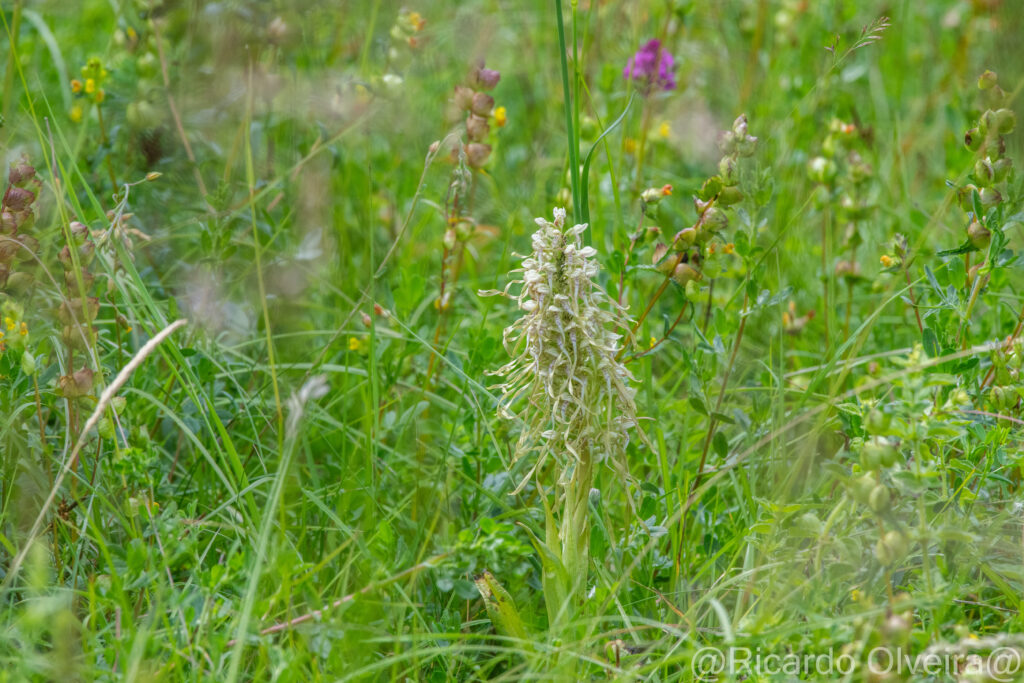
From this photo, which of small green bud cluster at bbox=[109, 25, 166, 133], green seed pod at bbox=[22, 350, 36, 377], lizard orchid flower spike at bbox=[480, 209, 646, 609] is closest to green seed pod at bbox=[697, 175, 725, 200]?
lizard orchid flower spike at bbox=[480, 209, 646, 609]

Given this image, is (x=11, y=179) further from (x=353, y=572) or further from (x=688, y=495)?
(x=688, y=495)

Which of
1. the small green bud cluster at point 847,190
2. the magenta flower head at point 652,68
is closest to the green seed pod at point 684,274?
the small green bud cluster at point 847,190

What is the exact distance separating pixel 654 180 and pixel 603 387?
1714mm

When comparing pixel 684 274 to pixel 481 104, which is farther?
pixel 481 104

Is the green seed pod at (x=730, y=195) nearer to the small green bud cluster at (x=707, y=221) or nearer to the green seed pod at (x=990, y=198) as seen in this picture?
the small green bud cluster at (x=707, y=221)

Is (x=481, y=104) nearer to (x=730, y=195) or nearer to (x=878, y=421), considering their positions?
(x=730, y=195)

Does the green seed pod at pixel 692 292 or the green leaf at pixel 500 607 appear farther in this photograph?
the green seed pod at pixel 692 292

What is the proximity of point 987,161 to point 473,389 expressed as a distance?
3.18 ft

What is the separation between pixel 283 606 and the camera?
1.39 meters

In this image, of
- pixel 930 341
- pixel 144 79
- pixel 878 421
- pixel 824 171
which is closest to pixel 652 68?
pixel 824 171

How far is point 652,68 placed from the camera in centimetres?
245

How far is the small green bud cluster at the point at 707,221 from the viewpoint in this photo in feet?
5.09

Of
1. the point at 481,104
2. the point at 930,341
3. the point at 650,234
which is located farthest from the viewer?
the point at 481,104

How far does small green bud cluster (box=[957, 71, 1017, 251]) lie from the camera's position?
1519 mm
